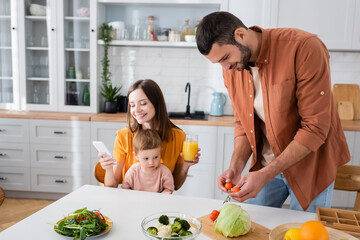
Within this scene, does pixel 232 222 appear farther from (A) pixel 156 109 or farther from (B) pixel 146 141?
(A) pixel 156 109

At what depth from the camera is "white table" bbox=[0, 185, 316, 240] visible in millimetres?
1204

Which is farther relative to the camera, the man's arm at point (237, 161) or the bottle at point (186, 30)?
the bottle at point (186, 30)

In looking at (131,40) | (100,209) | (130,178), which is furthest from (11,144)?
(100,209)

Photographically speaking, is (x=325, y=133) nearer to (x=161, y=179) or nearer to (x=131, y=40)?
(x=161, y=179)

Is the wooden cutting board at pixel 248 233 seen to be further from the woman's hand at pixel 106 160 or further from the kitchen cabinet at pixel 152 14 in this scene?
the kitchen cabinet at pixel 152 14

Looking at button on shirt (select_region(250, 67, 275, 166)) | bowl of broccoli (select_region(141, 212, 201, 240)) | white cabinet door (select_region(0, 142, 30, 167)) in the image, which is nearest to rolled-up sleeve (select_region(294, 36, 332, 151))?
button on shirt (select_region(250, 67, 275, 166))

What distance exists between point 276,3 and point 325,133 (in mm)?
2194

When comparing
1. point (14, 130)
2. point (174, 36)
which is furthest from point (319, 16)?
point (14, 130)

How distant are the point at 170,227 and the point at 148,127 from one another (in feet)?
3.58

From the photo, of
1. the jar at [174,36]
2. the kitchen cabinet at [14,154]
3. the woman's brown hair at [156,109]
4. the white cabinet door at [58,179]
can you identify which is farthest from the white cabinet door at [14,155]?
the woman's brown hair at [156,109]

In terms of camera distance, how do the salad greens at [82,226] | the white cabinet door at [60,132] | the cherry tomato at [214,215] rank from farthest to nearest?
the white cabinet door at [60,132] < the cherry tomato at [214,215] < the salad greens at [82,226]

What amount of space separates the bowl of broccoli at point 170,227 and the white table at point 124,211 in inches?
4.0

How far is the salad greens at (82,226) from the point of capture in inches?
44.9

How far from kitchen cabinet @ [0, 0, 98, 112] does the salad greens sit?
2.61 meters
